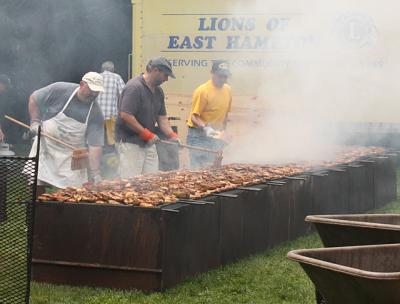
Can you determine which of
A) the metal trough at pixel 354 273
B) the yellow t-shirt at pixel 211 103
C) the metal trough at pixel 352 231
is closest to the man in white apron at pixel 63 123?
the yellow t-shirt at pixel 211 103

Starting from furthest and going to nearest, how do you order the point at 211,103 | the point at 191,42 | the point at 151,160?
the point at 191,42
the point at 211,103
the point at 151,160

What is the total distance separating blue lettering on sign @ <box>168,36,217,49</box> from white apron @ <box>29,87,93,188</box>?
18.2 ft

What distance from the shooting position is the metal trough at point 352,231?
539 centimetres

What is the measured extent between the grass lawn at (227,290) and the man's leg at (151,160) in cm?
239

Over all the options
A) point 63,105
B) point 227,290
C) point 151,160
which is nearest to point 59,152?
point 63,105

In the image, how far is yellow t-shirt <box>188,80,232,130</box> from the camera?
36.7 feet

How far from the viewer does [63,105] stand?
9.19 metres

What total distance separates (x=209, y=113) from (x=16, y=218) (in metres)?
5.90

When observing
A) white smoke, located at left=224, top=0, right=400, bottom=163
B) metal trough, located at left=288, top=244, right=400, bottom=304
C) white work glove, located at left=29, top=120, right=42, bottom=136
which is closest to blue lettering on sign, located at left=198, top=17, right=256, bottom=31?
white smoke, located at left=224, top=0, right=400, bottom=163

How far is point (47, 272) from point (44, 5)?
205 inches

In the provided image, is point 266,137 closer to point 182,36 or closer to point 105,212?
point 182,36

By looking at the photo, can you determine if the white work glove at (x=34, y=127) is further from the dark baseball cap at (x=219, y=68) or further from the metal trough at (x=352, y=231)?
the metal trough at (x=352, y=231)

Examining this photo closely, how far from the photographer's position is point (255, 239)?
818 centimetres

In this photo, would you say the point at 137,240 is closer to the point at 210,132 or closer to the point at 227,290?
the point at 227,290
